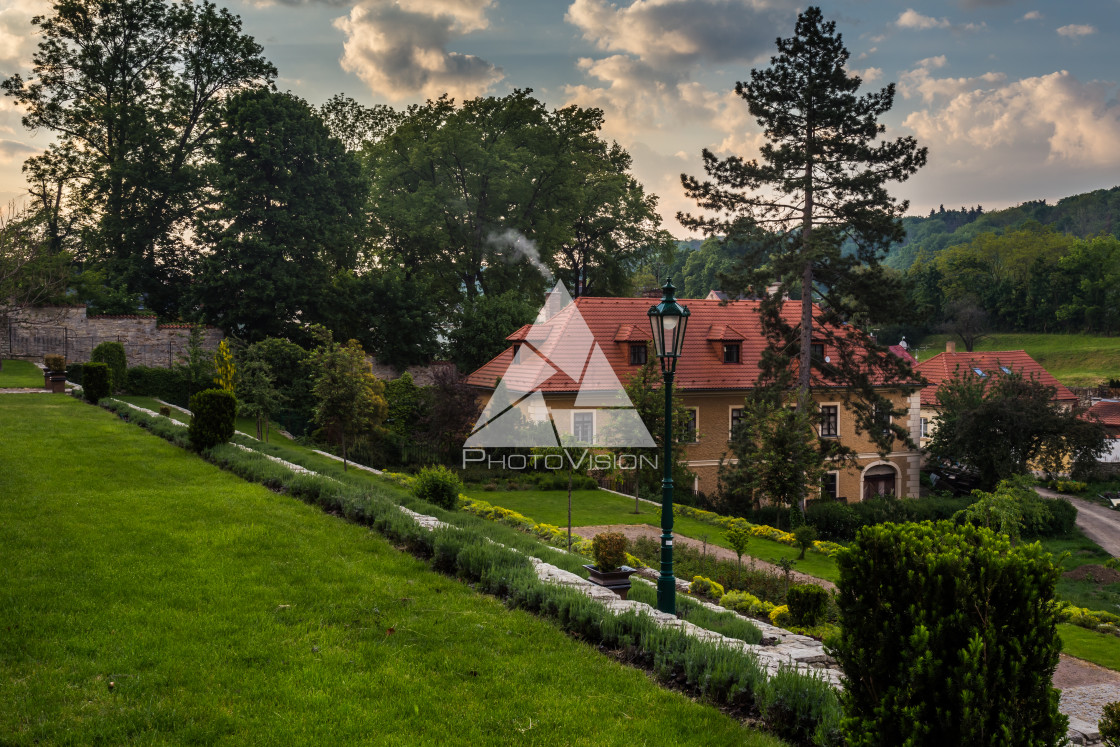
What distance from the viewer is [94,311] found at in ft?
107

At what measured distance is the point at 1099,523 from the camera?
3209 cm

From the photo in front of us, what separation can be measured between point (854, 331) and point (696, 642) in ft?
78.7

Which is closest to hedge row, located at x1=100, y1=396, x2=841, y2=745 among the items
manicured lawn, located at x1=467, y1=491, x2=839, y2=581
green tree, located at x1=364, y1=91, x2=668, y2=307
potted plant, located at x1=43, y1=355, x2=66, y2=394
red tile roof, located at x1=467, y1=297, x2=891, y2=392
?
manicured lawn, located at x1=467, y1=491, x2=839, y2=581

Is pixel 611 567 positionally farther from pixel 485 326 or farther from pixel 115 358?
pixel 485 326

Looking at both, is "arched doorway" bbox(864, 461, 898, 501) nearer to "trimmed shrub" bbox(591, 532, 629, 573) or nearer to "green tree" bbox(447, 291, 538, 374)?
"green tree" bbox(447, 291, 538, 374)

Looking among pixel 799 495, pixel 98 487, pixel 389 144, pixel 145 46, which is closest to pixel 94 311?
pixel 145 46

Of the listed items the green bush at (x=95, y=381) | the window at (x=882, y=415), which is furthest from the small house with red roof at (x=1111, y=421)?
the green bush at (x=95, y=381)

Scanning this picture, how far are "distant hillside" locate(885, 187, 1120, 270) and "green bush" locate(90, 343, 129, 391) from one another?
9406 centimetres

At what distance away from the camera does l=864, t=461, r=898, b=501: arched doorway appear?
32156mm

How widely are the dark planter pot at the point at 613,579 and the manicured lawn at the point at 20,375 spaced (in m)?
24.9

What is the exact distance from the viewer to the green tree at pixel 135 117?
33.1m

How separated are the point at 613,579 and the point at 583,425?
16944mm

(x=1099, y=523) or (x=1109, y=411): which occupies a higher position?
(x=1109, y=411)

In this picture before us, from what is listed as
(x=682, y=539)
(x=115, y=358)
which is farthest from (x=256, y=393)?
(x=682, y=539)
